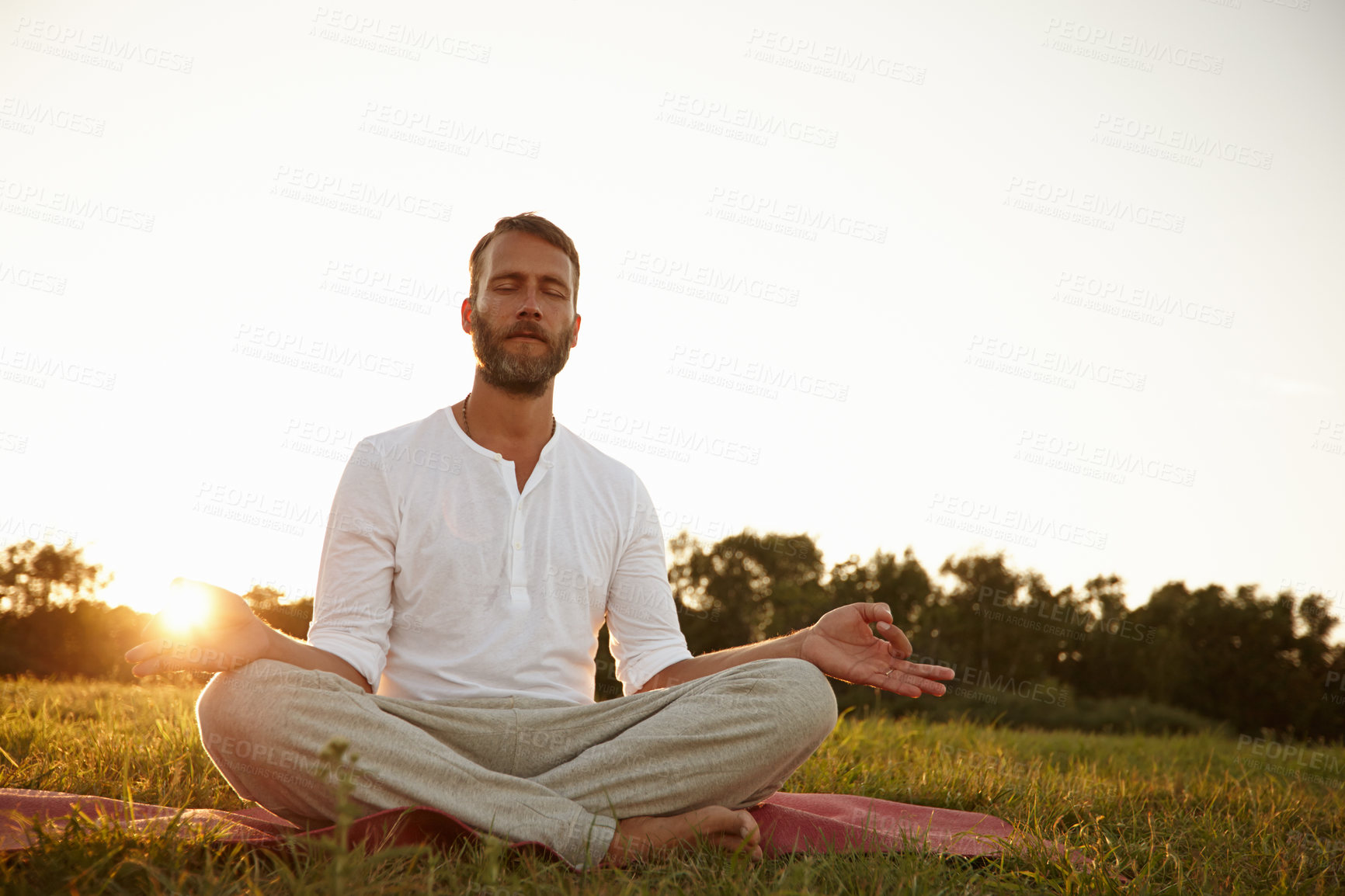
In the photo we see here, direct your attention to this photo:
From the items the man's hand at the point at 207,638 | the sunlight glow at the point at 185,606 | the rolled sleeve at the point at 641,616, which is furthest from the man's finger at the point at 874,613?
the sunlight glow at the point at 185,606

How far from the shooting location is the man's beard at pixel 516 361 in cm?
397

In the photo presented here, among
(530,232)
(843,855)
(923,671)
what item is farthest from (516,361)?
(843,855)

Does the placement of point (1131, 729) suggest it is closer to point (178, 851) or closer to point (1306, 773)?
point (1306, 773)

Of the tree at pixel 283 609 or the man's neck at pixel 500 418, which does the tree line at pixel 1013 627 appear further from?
the man's neck at pixel 500 418

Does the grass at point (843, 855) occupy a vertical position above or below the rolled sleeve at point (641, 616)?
below

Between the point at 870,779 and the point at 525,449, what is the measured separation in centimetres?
251

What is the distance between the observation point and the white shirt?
348 centimetres

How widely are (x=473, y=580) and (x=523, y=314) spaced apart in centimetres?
129

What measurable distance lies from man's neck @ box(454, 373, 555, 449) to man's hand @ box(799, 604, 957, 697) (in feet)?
5.45

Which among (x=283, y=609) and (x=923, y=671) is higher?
(x=923, y=671)

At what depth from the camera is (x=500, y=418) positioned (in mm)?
4059

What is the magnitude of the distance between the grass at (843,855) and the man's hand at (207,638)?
48 cm

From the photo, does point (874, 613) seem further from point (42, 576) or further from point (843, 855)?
point (42, 576)

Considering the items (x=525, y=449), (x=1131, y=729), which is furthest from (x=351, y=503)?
(x=1131, y=729)
